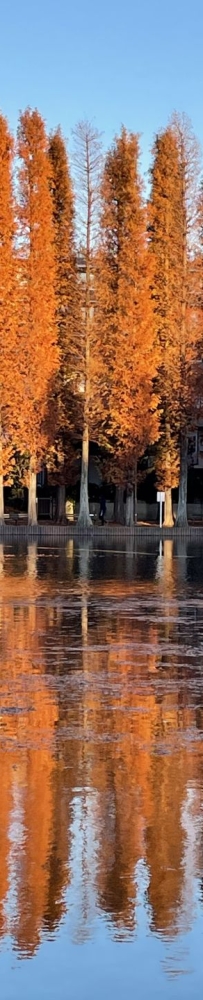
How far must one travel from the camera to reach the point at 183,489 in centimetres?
5128

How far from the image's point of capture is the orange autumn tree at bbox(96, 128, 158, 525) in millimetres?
48406

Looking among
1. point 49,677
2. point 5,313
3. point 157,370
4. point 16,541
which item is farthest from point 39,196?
point 49,677

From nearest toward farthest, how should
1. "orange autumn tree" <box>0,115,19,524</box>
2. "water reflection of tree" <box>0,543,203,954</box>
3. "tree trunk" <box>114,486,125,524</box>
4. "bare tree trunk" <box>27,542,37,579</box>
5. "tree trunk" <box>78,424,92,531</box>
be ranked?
"water reflection of tree" <box>0,543,203,954</box>, "bare tree trunk" <box>27,542,37,579</box>, "orange autumn tree" <box>0,115,19,524</box>, "tree trunk" <box>78,424,92,531</box>, "tree trunk" <box>114,486,125,524</box>

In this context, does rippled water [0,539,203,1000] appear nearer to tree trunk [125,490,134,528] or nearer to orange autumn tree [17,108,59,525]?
orange autumn tree [17,108,59,525]

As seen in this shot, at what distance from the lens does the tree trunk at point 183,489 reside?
5025 centimetres

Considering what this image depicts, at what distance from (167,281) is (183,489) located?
7474mm

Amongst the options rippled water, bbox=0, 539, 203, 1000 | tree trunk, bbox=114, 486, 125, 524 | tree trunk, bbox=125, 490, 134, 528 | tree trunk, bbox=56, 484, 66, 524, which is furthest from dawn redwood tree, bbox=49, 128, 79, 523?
rippled water, bbox=0, 539, 203, 1000

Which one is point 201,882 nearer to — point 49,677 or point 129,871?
point 129,871

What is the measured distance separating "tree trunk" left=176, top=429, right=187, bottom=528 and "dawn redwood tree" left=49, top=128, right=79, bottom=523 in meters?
4.04

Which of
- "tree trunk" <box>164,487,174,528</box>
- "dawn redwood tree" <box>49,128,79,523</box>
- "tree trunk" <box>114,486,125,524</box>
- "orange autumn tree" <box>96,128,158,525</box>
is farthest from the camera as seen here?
"tree trunk" <box>114,486,125,524</box>

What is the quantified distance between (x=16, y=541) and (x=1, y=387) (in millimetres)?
7444

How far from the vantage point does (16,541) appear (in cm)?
4122

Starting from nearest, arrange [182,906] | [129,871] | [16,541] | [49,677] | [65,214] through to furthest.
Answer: [182,906], [129,871], [49,677], [16,541], [65,214]

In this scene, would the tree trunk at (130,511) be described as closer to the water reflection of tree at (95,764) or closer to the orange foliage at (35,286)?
the orange foliage at (35,286)
